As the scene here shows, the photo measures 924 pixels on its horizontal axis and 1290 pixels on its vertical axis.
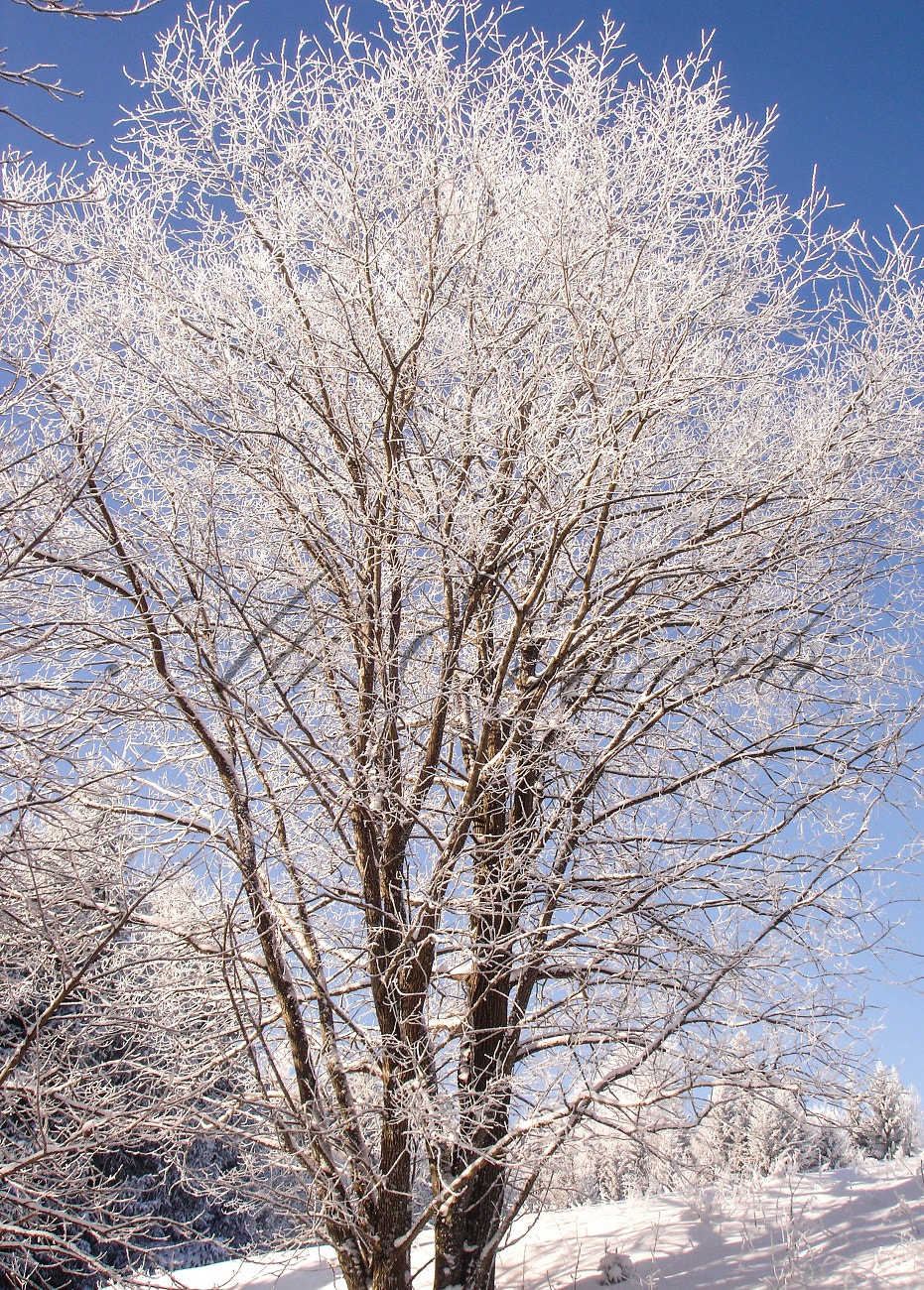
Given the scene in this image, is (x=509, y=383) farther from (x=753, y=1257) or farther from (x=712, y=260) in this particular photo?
(x=753, y=1257)

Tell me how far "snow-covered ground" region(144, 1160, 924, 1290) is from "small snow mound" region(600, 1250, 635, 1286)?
0.06 m

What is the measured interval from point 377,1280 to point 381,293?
5484mm

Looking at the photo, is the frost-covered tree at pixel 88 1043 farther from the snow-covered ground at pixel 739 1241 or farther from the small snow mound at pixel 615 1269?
the small snow mound at pixel 615 1269

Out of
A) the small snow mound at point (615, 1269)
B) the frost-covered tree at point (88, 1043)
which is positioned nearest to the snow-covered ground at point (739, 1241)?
the small snow mound at point (615, 1269)

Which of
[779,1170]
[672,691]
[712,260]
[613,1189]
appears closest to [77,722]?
[672,691]

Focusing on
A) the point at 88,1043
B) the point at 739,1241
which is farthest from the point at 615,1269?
the point at 88,1043

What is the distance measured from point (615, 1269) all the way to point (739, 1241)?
1095 mm

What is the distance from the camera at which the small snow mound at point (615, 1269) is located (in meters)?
6.20

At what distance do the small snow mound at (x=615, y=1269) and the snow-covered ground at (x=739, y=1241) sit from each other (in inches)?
2.3

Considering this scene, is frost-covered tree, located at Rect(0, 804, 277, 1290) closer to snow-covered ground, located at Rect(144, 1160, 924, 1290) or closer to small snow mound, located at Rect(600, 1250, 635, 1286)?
snow-covered ground, located at Rect(144, 1160, 924, 1290)

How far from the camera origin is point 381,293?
5.81 meters

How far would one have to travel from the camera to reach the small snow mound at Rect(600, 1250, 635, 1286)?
6.20 metres

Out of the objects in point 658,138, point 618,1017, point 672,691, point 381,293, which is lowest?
point 618,1017

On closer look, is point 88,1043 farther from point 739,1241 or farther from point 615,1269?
point 739,1241
